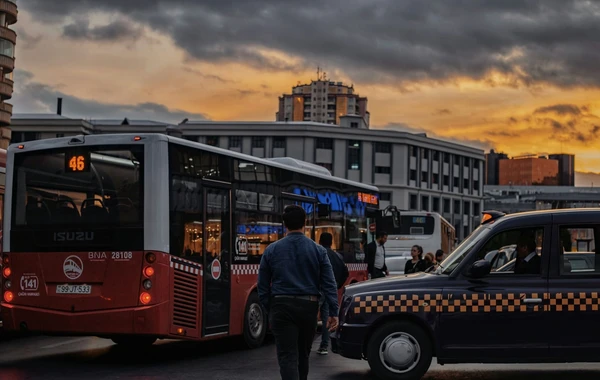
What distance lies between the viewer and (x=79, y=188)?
39.1ft

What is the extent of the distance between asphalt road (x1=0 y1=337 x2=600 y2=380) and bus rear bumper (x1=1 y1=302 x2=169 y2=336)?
48cm

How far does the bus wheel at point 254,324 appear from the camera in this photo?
1370 centimetres

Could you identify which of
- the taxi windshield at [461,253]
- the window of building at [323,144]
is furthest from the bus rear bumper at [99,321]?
the window of building at [323,144]

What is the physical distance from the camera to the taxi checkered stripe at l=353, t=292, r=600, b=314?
9.69m

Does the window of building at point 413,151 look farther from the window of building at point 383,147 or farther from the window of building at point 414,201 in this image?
the window of building at point 414,201

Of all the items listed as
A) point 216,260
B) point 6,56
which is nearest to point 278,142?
point 6,56

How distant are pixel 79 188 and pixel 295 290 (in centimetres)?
531

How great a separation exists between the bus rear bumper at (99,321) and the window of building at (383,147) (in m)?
98.2

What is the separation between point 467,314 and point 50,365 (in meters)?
5.48

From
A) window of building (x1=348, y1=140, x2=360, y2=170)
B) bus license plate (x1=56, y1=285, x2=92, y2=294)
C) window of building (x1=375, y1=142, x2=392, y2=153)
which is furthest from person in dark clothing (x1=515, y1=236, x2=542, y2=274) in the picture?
window of building (x1=375, y1=142, x2=392, y2=153)

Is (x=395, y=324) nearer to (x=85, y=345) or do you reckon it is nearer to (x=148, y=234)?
(x=148, y=234)

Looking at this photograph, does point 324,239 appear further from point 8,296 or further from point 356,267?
point 356,267

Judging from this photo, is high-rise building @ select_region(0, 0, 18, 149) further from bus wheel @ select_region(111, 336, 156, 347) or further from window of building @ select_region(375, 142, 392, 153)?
bus wheel @ select_region(111, 336, 156, 347)

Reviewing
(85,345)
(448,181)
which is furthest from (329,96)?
(85,345)
